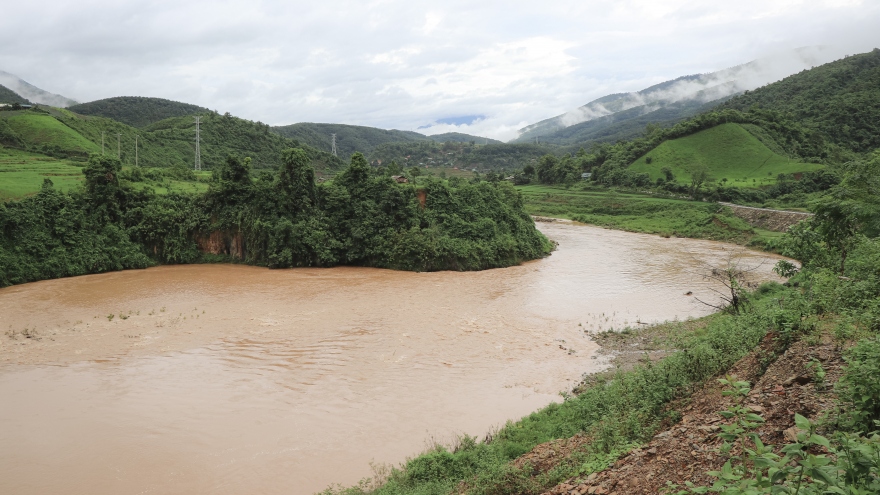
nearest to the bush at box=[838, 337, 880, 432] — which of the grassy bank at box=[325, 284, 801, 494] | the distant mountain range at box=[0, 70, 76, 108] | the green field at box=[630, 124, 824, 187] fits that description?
the grassy bank at box=[325, 284, 801, 494]

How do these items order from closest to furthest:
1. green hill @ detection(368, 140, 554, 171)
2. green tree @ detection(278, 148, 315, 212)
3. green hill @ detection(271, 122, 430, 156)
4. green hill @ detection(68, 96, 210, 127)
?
green tree @ detection(278, 148, 315, 212) → green hill @ detection(68, 96, 210, 127) → green hill @ detection(368, 140, 554, 171) → green hill @ detection(271, 122, 430, 156)

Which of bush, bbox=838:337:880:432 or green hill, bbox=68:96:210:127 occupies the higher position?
green hill, bbox=68:96:210:127

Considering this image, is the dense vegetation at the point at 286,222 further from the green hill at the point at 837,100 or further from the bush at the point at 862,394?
the green hill at the point at 837,100

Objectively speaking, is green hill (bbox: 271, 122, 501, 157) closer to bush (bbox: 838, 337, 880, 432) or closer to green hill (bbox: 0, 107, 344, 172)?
green hill (bbox: 0, 107, 344, 172)

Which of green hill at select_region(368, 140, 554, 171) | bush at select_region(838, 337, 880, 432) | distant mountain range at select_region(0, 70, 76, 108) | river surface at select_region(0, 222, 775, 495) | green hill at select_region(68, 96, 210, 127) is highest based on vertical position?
distant mountain range at select_region(0, 70, 76, 108)

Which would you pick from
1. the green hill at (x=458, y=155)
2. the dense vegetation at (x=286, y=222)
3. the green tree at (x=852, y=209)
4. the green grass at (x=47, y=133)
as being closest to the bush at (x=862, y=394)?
the green tree at (x=852, y=209)

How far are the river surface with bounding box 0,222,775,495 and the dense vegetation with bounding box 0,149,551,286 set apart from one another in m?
1.56

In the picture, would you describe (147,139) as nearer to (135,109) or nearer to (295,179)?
(295,179)

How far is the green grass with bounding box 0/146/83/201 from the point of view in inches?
835

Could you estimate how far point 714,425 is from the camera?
4.88 metres

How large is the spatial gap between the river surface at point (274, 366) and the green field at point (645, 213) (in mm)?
11482

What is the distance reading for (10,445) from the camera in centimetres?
833

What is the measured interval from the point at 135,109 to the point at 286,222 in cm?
7415

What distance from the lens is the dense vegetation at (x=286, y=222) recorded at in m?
21.6
